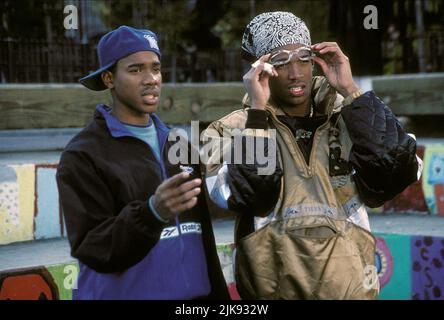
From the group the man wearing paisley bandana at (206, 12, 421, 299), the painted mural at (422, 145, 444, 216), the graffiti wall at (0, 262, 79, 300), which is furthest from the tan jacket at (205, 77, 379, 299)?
the painted mural at (422, 145, 444, 216)

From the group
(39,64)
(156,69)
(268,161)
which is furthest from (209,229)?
(39,64)

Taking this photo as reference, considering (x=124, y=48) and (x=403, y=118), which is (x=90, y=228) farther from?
(x=403, y=118)

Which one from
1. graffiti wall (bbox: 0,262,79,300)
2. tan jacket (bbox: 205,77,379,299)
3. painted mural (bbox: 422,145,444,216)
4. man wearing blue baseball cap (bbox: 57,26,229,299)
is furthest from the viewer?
painted mural (bbox: 422,145,444,216)

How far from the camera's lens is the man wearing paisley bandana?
2.40 metres

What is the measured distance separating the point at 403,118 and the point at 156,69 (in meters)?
5.99

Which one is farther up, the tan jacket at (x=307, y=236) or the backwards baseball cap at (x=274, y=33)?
the backwards baseball cap at (x=274, y=33)

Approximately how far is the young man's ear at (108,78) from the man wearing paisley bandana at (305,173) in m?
0.39

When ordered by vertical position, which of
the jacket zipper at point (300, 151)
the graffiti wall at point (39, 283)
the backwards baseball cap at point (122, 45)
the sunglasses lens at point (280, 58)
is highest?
the backwards baseball cap at point (122, 45)

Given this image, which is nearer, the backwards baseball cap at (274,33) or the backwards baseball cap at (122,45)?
the backwards baseball cap at (122,45)

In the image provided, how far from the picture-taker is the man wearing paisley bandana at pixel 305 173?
7.88 feet

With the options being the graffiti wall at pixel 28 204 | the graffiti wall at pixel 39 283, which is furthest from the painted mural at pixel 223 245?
the graffiti wall at pixel 39 283

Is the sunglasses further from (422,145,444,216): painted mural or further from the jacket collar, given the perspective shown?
(422,145,444,216): painted mural

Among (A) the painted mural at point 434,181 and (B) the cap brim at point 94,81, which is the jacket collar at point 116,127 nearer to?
(B) the cap brim at point 94,81

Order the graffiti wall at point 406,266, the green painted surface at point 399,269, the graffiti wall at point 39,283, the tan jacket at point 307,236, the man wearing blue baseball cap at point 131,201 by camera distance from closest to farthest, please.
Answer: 1. the man wearing blue baseball cap at point 131,201
2. the tan jacket at point 307,236
3. the graffiti wall at point 39,283
4. the graffiti wall at point 406,266
5. the green painted surface at point 399,269
